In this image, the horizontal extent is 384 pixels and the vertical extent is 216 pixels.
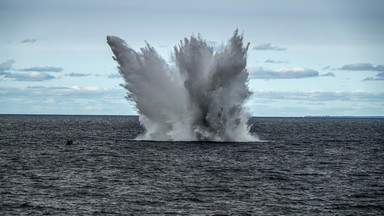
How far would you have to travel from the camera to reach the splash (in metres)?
78.3

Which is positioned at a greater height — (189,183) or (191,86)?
(191,86)

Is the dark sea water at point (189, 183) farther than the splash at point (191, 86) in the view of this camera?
No

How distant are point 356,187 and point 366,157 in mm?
29363

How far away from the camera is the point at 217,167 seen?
55.9m

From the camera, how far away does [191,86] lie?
79625 mm

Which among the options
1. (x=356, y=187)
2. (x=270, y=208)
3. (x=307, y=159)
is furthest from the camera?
(x=307, y=159)

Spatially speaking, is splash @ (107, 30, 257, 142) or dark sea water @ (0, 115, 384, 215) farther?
splash @ (107, 30, 257, 142)

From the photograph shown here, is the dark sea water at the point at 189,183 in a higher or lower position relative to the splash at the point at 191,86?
lower

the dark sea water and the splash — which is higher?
the splash

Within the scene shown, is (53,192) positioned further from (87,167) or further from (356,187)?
(356,187)

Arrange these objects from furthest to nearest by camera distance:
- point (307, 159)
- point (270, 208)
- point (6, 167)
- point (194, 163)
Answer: point (307, 159) → point (194, 163) → point (6, 167) → point (270, 208)

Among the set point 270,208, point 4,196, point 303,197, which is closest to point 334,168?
point 303,197

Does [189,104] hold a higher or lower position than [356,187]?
higher

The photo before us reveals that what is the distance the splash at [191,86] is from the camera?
7831 cm
